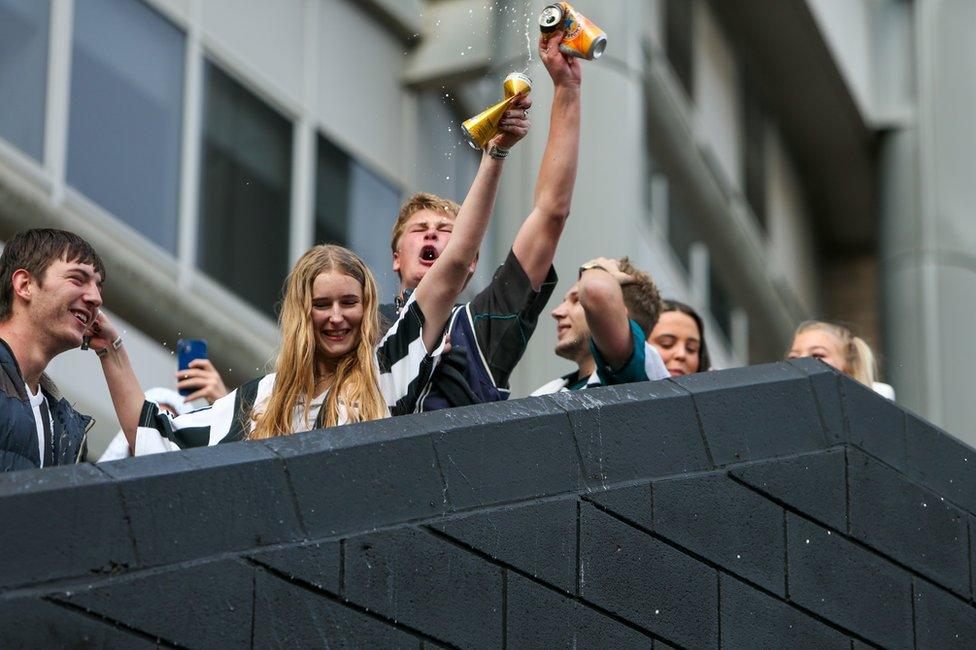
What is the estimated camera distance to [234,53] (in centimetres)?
1336

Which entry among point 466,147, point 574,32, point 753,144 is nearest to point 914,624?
point 574,32

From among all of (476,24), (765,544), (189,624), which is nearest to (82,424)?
(189,624)

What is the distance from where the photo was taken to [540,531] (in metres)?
4.81

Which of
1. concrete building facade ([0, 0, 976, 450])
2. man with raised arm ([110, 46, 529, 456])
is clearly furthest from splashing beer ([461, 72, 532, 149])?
concrete building facade ([0, 0, 976, 450])

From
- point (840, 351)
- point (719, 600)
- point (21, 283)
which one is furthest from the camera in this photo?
point (840, 351)

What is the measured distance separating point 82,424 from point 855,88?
16312 millimetres

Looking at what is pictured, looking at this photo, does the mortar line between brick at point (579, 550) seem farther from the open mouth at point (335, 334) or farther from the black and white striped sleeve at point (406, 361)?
the open mouth at point (335, 334)

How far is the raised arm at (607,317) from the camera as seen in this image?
5.68 metres

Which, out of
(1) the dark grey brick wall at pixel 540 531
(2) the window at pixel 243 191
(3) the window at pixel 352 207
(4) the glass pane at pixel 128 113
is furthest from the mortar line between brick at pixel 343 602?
(3) the window at pixel 352 207

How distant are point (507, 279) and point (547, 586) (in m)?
1.15

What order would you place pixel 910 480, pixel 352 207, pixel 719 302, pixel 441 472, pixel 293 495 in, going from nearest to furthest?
pixel 293 495, pixel 441 472, pixel 910 480, pixel 352 207, pixel 719 302

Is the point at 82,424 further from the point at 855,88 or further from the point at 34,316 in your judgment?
the point at 855,88

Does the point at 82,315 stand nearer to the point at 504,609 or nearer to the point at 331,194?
the point at 504,609

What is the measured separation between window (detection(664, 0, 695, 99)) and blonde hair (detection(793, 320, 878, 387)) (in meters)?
11.2
